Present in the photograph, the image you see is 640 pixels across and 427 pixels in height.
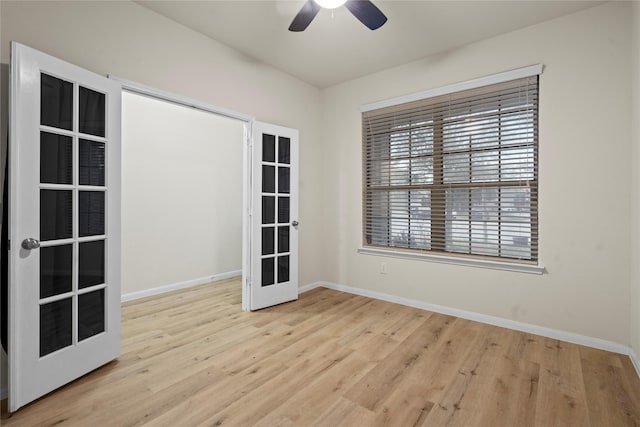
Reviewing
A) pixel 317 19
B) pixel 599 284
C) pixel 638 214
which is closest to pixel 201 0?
pixel 317 19

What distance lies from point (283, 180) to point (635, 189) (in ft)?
10.3

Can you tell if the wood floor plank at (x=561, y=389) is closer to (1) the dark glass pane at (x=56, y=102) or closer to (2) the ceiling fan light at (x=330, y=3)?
(2) the ceiling fan light at (x=330, y=3)

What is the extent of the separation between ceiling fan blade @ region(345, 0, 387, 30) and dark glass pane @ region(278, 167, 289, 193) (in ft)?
5.97

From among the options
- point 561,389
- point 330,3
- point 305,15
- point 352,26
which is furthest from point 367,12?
point 561,389

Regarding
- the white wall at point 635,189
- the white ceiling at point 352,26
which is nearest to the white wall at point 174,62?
the white ceiling at point 352,26

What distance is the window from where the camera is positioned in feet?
9.68

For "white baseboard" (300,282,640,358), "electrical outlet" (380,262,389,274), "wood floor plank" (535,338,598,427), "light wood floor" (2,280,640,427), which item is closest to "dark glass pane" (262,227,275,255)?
"light wood floor" (2,280,640,427)

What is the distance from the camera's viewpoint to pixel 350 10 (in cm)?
220

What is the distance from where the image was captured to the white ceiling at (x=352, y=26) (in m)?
2.59

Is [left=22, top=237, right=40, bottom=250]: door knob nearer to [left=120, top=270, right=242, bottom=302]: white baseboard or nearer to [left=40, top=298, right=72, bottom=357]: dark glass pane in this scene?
[left=40, top=298, right=72, bottom=357]: dark glass pane

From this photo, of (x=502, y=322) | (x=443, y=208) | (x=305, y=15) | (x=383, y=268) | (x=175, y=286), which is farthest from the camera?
(x=175, y=286)

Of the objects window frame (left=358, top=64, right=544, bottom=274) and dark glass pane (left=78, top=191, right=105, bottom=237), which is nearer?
dark glass pane (left=78, top=191, right=105, bottom=237)

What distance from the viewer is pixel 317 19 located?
2783 millimetres

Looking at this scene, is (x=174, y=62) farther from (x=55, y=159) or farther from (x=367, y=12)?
(x=367, y=12)
